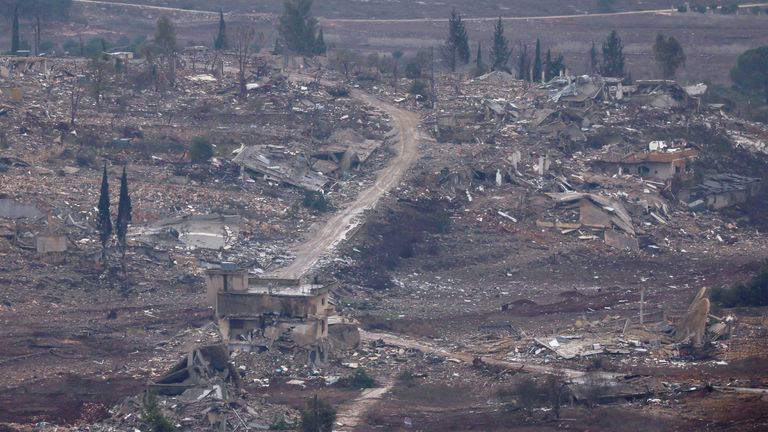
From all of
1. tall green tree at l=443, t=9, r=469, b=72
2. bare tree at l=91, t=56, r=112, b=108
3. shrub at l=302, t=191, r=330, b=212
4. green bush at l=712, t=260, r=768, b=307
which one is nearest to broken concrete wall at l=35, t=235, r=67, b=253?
shrub at l=302, t=191, r=330, b=212

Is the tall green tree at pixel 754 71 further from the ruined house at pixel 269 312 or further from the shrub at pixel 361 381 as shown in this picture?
the shrub at pixel 361 381


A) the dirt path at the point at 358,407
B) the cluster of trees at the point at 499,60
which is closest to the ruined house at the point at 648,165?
the cluster of trees at the point at 499,60

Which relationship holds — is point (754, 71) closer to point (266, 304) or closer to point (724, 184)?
point (724, 184)

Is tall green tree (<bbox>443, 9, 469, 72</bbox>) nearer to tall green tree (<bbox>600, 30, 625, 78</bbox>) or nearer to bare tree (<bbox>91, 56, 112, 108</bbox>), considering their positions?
tall green tree (<bbox>600, 30, 625, 78</bbox>)

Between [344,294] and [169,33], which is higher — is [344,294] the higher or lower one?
the lower one

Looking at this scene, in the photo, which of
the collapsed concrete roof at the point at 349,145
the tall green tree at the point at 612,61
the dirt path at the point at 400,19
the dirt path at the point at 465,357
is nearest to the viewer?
the dirt path at the point at 465,357

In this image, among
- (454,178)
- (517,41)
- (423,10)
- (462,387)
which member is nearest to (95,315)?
(462,387)

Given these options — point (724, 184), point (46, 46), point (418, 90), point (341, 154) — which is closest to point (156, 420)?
point (341, 154)

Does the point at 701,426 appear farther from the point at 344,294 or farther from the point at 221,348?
the point at 344,294
